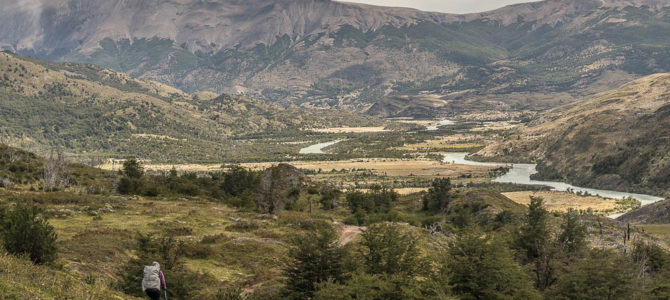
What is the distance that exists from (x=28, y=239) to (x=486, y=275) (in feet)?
83.6

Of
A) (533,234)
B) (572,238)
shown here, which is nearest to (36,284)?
(533,234)

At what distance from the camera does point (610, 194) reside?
450 ft

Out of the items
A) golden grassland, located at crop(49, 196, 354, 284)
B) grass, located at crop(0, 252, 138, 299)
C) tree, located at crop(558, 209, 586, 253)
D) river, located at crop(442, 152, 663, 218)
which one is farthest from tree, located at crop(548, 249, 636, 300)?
river, located at crop(442, 152, 663, 218)

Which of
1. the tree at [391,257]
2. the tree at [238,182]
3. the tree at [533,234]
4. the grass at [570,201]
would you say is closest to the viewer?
the tree at [391,257]

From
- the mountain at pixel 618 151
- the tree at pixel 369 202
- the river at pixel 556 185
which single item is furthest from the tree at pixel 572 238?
the mountain at pixel 618 151

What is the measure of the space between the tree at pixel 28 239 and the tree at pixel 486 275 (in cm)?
2234

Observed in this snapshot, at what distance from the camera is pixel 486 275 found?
90.0 ft

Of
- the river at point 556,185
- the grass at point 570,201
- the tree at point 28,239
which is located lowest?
the grass at point 570,201

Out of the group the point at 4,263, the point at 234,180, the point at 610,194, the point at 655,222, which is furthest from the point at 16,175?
the point at 610,194

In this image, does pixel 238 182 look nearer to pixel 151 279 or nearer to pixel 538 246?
pixel 538 246

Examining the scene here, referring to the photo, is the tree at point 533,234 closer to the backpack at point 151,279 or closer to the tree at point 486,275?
the tree at point 486,275

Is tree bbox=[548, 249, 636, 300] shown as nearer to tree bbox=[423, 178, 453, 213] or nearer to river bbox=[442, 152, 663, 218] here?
tree bbox=[423, 178, 453, 213]

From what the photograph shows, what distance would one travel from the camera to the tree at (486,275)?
26766 millimetres

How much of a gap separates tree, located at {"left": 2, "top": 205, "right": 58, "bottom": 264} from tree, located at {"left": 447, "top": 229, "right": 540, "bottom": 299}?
22.3 m
